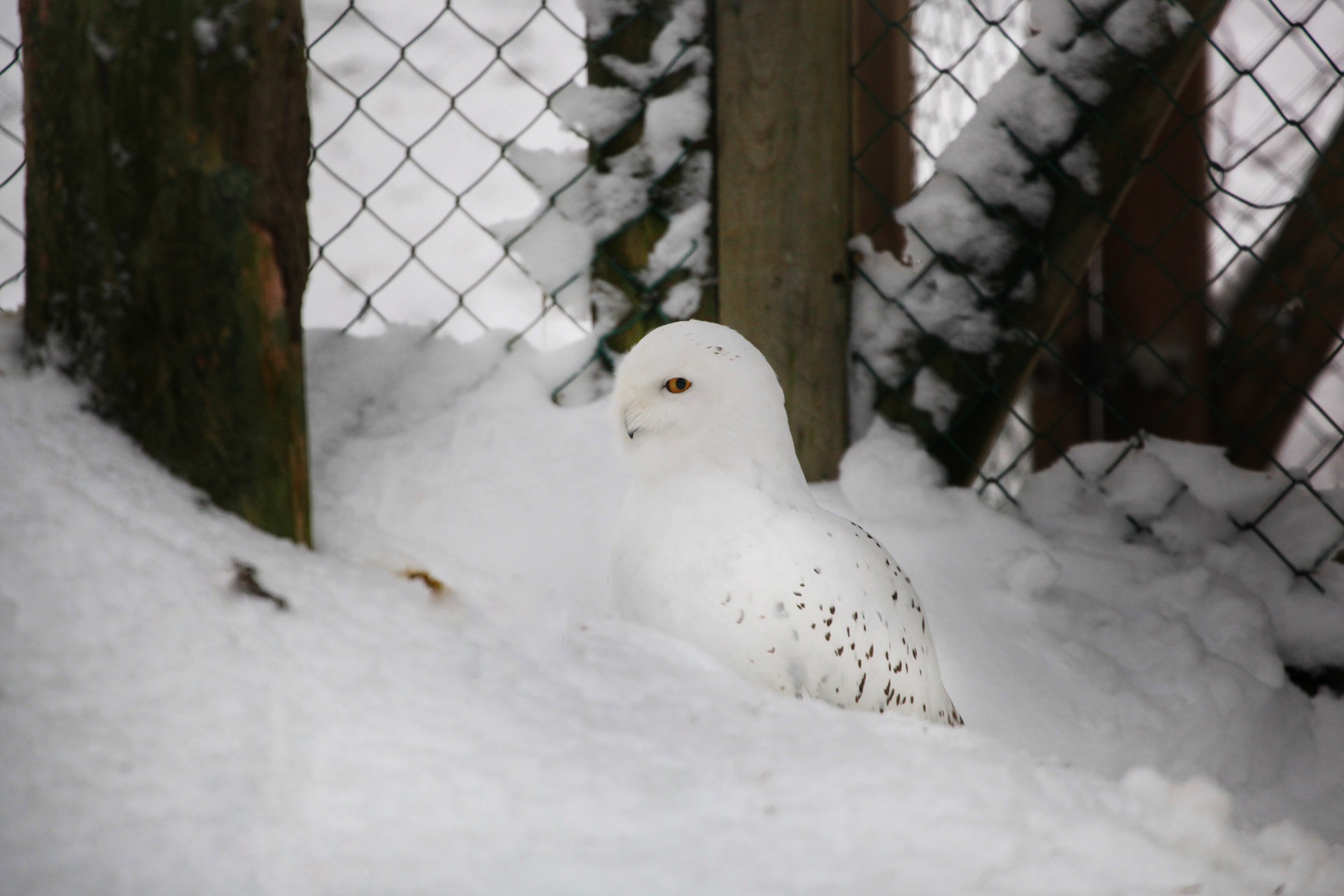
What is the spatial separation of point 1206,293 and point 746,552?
1762 mm

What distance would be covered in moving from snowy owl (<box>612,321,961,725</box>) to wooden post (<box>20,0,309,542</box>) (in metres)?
0.39

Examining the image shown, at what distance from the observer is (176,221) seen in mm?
939

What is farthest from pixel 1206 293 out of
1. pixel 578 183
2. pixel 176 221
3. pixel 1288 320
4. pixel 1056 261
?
pixel 176 221

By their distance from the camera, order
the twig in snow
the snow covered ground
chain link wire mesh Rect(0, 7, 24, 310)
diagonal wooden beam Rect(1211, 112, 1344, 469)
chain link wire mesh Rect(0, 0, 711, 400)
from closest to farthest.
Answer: the snow covered ground → the twig in snow → chain link wire mesh Rect(0, 7, 24, 310) → chain link wire mesh Rect(0, 0, 711, 400) → diagonal wooden beam Rect(1211, 112, 1344, 469)

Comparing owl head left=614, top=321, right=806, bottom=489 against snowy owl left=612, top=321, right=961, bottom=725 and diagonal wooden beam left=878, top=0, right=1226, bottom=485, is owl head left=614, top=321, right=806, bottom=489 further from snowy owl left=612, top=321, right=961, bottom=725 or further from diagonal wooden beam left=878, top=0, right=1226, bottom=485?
diagonal wooden beam left=878, top=0, right=1226, bottom=485

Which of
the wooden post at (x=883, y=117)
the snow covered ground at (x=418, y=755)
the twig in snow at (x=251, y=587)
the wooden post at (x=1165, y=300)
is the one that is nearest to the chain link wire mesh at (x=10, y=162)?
the snow covered ground at (x=418, y=755)

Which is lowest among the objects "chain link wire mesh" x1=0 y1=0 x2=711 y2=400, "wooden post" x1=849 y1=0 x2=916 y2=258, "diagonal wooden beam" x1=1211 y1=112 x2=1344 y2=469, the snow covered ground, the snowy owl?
the snow covered ground

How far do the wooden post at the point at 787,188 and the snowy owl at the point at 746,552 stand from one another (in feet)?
1.65

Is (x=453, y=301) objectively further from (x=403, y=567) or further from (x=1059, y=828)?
(x=1059, y=828)

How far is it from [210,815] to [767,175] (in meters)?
1.31

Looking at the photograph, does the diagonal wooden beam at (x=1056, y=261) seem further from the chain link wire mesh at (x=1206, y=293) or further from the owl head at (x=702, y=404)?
the owl head at (x=702, y=404)

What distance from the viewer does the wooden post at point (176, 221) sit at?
3.08 feet

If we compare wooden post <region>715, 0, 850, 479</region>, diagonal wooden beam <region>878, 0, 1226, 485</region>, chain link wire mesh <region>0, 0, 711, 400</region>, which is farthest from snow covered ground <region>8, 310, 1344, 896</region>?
diagonal wooden beam <region>878, 0, 1226, 485</region>

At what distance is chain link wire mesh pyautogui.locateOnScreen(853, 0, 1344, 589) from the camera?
5.81ft
